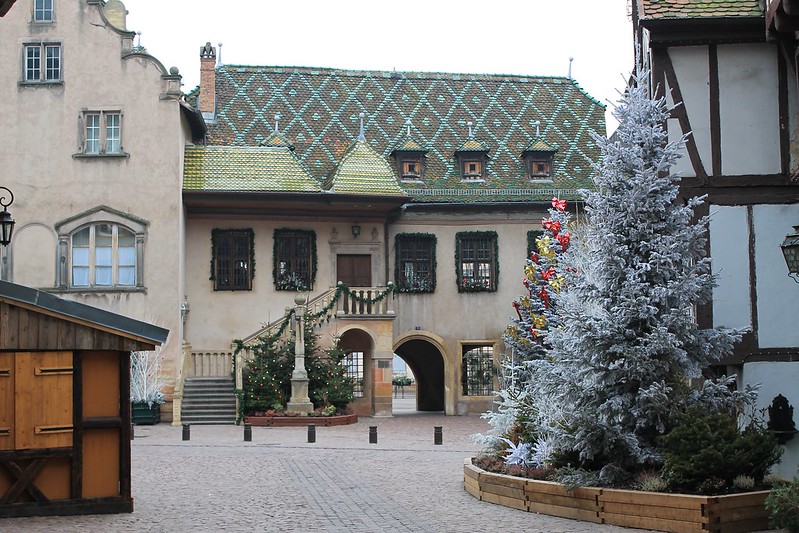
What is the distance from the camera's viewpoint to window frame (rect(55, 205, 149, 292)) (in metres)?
32.9

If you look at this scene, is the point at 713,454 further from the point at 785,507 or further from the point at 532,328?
the point at 532,328

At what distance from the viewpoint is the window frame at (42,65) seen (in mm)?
32844

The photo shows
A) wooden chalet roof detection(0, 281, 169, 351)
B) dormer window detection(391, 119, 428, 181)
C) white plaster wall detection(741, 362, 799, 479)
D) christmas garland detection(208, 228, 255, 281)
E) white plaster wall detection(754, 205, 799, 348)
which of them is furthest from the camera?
dormer window detection(391, 119, 428, 181)

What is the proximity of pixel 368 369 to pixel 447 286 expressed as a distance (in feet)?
12.8

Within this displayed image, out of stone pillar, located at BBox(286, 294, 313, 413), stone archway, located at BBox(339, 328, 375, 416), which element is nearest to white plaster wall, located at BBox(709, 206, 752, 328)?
stone pillar, located at BBox(286, 294, 313, 413)

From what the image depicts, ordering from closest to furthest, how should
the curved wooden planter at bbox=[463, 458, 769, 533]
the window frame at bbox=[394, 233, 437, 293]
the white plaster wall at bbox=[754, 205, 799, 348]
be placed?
the curved wooden planter at bbox=[463, 458, 769, 533] → the white plaster wall at bbox=[754, 205, 799, 348] → the window frame at bbox=[394, 233, 437, 293]

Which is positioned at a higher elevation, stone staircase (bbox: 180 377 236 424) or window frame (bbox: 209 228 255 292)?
window frame (bbox: 209 228 255 292)

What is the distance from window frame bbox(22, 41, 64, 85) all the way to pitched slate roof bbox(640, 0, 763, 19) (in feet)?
→ 64.8

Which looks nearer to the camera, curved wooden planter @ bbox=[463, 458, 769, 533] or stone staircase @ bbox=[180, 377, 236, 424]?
curved wooden planter @ bbox=[463, 458, 769, 533]

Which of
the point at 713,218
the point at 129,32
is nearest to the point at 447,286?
the point at 129,32

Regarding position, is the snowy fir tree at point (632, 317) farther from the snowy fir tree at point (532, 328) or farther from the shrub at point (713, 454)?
the snowy fir tree at point (532, 328)

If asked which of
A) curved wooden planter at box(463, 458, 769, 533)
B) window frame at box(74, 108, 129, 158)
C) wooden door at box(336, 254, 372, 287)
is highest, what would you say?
window frame at box(74, 108, 129, 158)

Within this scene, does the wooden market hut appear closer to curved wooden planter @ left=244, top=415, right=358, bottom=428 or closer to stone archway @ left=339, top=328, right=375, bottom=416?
curved wooden planter @ left=244, top=415, right=358, bottom=428

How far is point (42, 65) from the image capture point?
32.9 m
